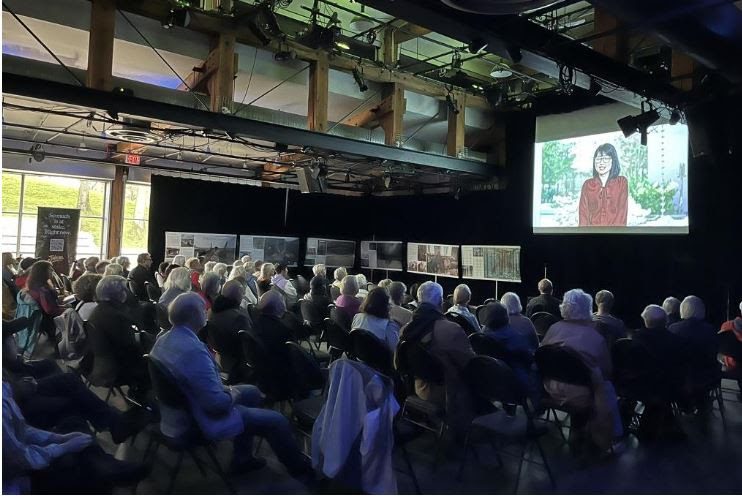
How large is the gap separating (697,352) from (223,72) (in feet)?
19.5

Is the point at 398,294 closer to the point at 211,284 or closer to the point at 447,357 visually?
the point at 211,284

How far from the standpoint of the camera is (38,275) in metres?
5.11

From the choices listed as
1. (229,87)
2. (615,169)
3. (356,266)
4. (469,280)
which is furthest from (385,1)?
(356,266)

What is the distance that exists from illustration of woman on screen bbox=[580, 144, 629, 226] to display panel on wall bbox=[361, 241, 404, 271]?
5161 mm

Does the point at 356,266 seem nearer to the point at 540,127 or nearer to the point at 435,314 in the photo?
the point at 540,127

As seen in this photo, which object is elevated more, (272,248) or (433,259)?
(272,248)

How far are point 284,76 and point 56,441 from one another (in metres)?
6.30

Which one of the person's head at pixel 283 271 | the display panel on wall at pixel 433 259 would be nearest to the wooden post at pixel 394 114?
the person's head at pixel 283 271

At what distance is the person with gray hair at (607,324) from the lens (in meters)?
4.32

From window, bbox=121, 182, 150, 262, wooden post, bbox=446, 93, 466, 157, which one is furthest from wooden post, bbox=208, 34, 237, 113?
window, bbox=121, 182, 150, 262

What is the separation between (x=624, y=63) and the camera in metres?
5.66

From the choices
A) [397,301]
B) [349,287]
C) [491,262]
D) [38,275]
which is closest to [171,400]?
[349,287]

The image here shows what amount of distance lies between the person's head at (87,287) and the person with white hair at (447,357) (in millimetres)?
3527

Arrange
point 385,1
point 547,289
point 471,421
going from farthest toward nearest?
point 547,289, point 385,1, point 471,421
